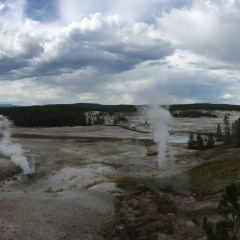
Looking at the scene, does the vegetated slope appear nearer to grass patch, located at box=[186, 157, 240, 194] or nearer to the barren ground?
the barren ground

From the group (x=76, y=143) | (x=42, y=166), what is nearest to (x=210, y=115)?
(x=76, y=143)

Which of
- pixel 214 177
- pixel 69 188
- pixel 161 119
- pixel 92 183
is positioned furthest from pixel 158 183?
pixel 161 119

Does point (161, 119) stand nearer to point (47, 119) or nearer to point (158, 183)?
point (158, 183)

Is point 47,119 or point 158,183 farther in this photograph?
point 47,119

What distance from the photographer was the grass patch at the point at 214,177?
86.7ft

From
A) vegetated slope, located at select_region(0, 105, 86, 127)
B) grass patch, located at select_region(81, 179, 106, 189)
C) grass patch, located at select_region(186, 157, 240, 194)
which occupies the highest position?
vegetated slope, located at select_region(0, 105, 86, 127)

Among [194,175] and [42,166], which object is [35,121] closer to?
[42,166]

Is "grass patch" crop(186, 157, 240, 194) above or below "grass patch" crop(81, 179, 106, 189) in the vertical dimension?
above

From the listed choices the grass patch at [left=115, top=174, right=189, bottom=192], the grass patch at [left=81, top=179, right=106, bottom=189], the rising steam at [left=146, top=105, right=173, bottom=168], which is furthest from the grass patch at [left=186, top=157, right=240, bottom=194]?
the grass patch at [left=81, top=179, right=106, bottom=189]

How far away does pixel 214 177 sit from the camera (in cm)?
2886

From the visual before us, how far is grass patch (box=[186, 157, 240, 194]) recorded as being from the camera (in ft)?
86.7

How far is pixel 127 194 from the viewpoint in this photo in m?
26.6

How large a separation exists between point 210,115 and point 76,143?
106 m

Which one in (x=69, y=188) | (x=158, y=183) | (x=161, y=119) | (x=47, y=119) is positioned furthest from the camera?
(x=47, y=119)
